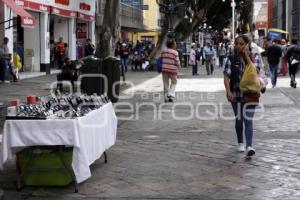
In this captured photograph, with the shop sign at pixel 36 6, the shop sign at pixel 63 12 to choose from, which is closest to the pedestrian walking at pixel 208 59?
the shop sign at pixel 63 12

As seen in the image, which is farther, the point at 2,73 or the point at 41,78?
the point at 41,78

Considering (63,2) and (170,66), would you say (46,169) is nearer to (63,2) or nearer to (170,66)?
(170,66)

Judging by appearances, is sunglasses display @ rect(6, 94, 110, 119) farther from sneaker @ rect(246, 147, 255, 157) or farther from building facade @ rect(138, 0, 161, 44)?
building facade @ rect(138, 0, 161, 44)

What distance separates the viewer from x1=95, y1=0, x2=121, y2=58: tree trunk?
21.8 metres

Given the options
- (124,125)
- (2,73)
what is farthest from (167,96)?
(2,73)

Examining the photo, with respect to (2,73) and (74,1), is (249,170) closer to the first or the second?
(2,73)

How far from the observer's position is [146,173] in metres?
8.20

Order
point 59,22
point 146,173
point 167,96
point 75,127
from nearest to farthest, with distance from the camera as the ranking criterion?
point 75,127
point 146,173
point 167,96
point 59,22

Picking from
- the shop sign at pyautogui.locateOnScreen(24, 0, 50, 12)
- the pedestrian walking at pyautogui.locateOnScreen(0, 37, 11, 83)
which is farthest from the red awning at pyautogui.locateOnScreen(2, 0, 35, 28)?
the shop sign at pyautogui.locateOnScreen(24, 0, 50, 12)

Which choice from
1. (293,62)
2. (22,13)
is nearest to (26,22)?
(22,13)

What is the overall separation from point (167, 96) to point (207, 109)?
208cm

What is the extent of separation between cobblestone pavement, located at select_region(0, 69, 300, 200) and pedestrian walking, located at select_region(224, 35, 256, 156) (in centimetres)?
46

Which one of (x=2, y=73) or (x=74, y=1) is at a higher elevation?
(x=74, y=1)

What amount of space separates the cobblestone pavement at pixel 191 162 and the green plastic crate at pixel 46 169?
Result: 11 centimetres
